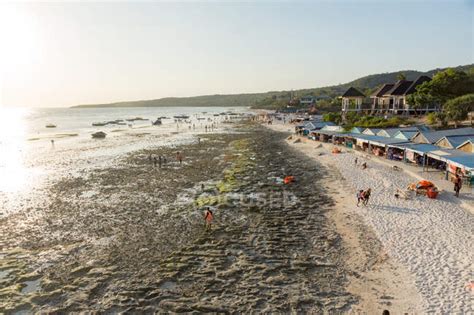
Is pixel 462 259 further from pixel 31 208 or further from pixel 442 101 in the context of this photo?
pixel 442 101

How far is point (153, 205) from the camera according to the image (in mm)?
21578

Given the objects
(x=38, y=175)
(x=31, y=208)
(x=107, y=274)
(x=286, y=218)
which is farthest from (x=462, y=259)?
(x=38, y=175)

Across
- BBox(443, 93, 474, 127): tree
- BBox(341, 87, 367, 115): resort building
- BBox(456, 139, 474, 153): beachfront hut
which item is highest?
BBox(341, 87, 367, 115): resort building

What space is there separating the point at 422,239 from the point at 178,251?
1059 centimetres

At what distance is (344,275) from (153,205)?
43.4ft

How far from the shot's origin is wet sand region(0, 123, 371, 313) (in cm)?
1119

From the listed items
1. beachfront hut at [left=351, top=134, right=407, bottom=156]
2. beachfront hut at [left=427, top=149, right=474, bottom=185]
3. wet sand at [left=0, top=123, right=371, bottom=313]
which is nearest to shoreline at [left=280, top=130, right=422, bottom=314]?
wet sand at [left=0, top=123, right=371, bottom=313]

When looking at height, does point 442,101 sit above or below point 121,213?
above

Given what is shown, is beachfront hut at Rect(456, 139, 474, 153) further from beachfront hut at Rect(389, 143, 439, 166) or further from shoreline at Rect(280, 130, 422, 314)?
shoreline at Rect(280, 130, 422, 314)

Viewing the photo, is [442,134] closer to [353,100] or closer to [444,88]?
[444,88]

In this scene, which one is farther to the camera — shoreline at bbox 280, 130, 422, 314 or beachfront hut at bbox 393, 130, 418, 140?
beachfront hut at bbox 393, 130, 418, 140

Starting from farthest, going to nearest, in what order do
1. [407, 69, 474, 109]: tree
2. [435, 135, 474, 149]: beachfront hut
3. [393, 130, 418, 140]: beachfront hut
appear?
[407, 69, 474, 109]: tree
[393, 130, 418, 140]: beachfront hut
[435, 135, 474, 149]: beachfront hut

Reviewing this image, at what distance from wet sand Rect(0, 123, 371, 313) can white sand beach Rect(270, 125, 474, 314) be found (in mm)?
1802

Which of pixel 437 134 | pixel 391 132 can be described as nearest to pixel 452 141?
pixel 437 134
